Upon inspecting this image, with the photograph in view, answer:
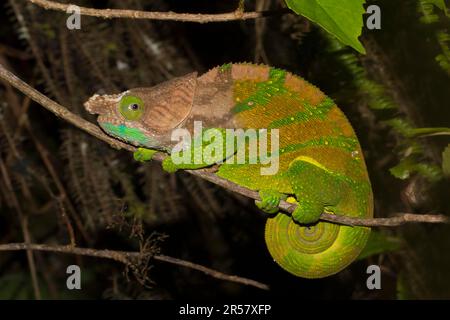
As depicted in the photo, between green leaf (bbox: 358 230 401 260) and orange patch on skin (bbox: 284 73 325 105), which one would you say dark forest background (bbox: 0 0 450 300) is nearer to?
green leaf (bbox: 358 230 401 260)

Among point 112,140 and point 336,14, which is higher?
point 336,14

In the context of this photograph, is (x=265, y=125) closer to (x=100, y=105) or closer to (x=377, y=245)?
(x=100, y=105)

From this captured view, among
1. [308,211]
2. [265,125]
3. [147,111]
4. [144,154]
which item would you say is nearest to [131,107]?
[147,111]

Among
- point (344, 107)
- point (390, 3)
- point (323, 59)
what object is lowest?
point (344, 107)

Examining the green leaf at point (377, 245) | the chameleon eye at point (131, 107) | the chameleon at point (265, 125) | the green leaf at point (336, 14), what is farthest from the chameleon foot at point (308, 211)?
the green leaf at point (377, 245)

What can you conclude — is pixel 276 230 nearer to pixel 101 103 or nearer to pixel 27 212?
pixel 101 103
